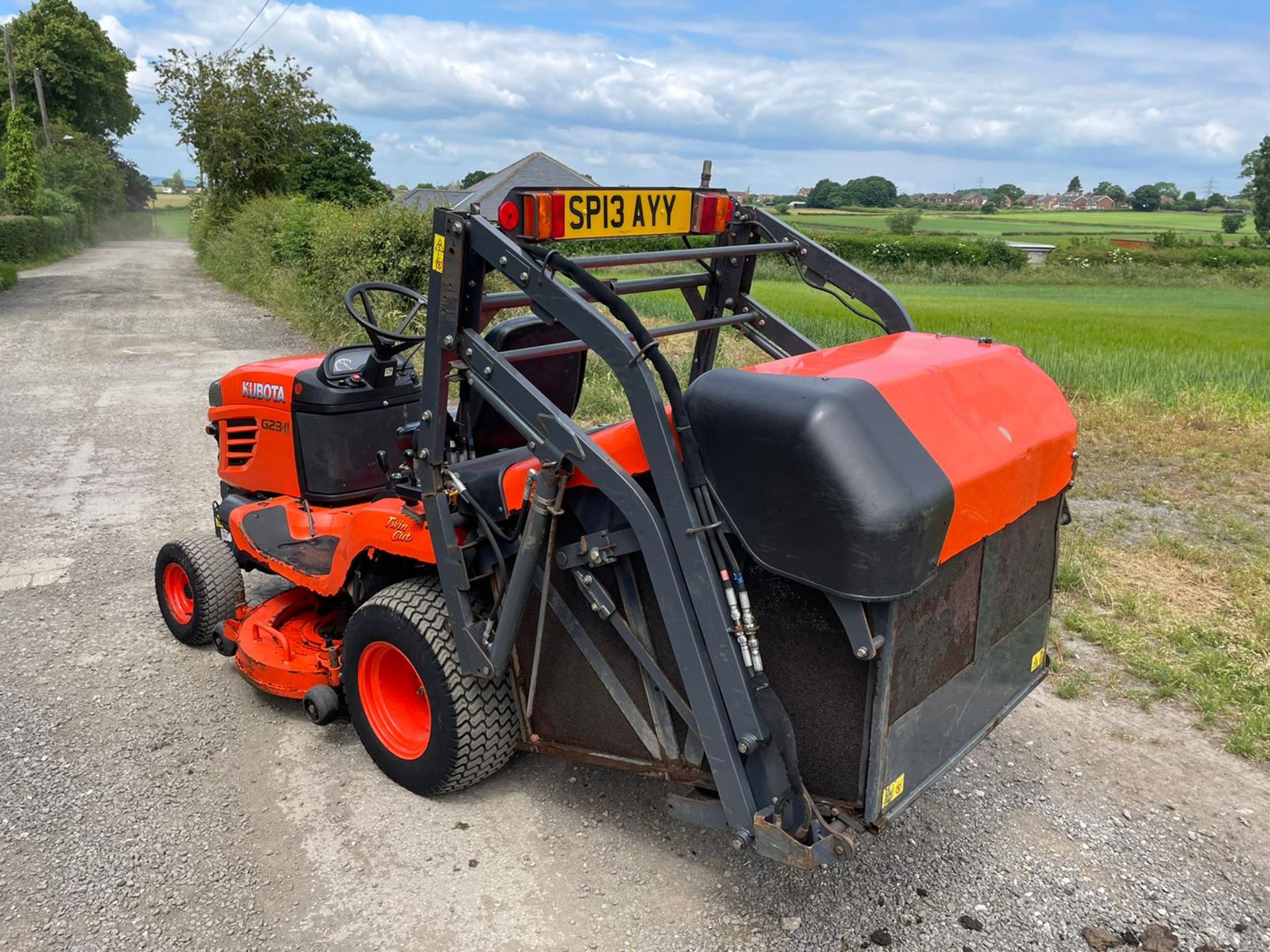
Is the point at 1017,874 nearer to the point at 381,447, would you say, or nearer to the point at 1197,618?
the point at 1197,618

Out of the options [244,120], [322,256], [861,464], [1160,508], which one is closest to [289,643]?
[861,464]

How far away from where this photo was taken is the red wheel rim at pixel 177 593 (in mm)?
4586

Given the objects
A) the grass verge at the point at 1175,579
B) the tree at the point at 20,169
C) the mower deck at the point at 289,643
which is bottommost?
the grass verge at the point at 1175,579

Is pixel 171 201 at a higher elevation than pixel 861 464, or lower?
higher

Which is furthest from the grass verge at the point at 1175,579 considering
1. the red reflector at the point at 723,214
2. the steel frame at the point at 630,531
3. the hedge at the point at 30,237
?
the hedge at the point at 30,237

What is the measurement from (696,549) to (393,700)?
1640 millimetres

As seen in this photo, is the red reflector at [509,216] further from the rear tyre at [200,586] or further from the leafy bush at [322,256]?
the leafy bush at [322,256]

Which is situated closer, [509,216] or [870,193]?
[509,216]

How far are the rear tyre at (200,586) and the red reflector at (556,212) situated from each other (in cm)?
254

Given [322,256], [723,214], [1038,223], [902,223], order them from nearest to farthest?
[723,214] < [322,256] < [902,223] < [1038,223]

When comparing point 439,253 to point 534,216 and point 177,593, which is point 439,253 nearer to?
point 534,216

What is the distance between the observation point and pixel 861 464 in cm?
220

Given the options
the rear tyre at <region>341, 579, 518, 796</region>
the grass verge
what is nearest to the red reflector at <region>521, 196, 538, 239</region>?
the rear tyre at <region>341, 579, 518, 796</region>

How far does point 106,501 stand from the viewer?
21.8 ft
